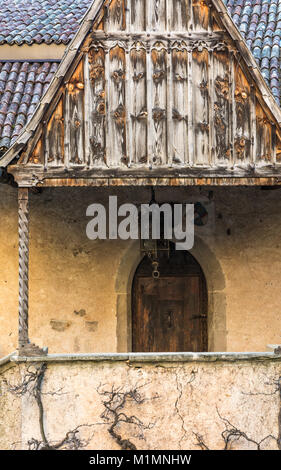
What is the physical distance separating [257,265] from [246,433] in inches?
125

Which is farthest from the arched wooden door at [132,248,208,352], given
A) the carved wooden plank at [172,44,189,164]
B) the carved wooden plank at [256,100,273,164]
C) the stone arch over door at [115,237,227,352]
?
the carved wooden plank at [256,100,273,164]

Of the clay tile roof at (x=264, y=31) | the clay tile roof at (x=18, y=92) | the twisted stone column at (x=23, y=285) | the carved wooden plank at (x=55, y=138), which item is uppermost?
the clay tile roof at (x=264, y=31)

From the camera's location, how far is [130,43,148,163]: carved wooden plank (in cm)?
859

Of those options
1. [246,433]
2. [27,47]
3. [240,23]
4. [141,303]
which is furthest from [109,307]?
[240,23]

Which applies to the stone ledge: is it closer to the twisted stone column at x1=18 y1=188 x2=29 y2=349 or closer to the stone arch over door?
the twisted stone column at x1=18 y1=188 x2=29 y2=349

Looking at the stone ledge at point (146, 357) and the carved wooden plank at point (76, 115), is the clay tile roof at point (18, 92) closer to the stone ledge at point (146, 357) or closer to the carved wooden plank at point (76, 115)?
the carved wooden plank at point (76, 115)

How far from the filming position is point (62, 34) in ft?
38.3

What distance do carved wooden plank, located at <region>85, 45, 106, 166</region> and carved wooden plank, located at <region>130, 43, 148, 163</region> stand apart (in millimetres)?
367

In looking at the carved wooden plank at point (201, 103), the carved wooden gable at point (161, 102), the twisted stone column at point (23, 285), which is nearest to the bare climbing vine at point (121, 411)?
the twisted stone column at point (23, 285)

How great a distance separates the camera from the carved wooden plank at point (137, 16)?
8.71 m

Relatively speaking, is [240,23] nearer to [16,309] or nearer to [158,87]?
[158,87]

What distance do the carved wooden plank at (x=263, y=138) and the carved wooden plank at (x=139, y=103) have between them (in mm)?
1368

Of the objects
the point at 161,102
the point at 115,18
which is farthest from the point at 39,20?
the point at 161,102

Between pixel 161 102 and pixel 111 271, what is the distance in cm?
304
